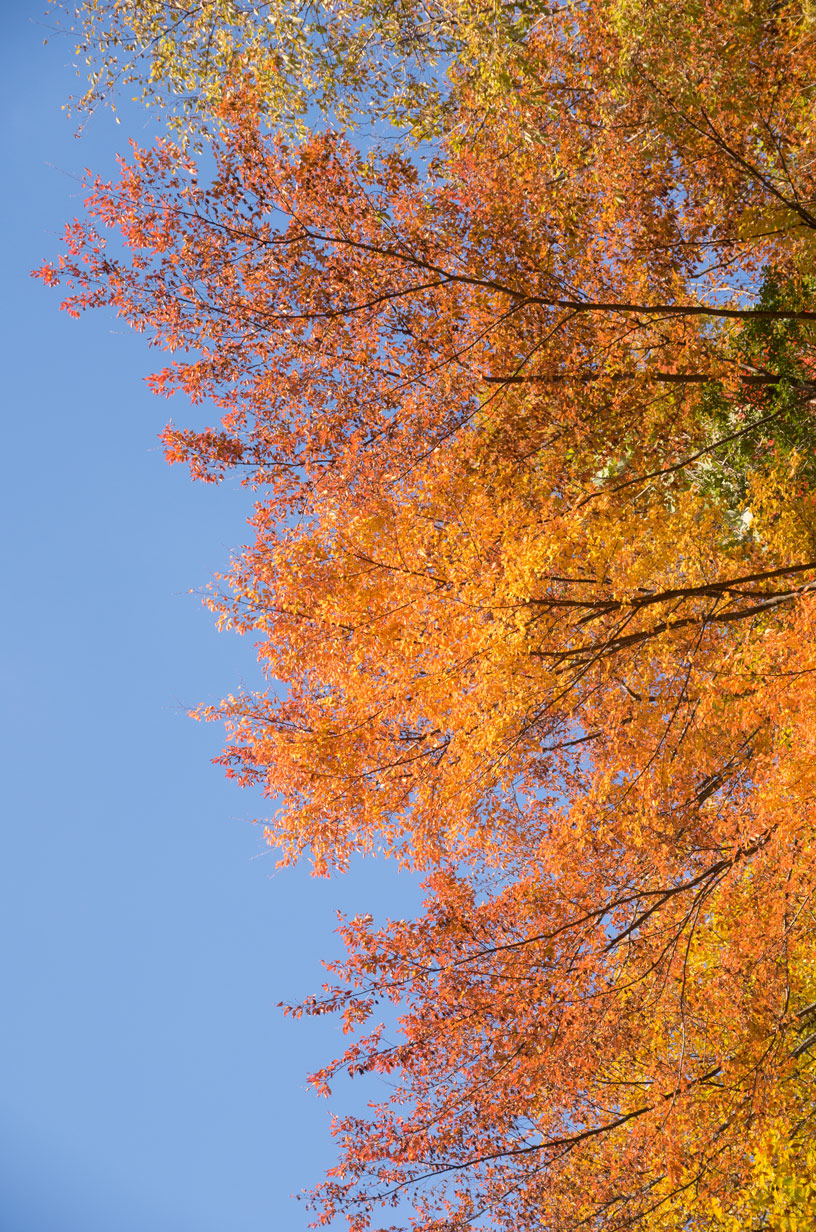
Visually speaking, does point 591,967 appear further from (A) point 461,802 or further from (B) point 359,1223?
(B) point 359,1223

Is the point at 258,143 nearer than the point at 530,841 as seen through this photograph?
Yes

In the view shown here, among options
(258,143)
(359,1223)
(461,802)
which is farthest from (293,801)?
(258,143)

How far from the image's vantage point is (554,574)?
7.47m

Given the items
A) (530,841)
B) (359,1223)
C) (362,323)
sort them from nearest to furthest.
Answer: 1. (362,323)
2. (359,1223)
3. (530,841)

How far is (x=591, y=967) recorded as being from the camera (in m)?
7.83

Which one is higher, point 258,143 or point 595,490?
point 258,143

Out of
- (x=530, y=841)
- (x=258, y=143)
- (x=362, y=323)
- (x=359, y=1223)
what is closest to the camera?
(x=258, y=143)

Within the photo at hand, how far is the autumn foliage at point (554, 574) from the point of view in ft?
21.4

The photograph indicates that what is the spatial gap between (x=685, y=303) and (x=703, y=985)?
6.11 m

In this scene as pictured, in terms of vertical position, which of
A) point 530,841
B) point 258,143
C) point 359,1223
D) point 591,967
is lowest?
point 359,1223

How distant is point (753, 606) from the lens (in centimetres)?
806

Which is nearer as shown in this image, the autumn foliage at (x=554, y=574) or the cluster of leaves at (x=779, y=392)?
the autumn foliage at (x=554, y=574)

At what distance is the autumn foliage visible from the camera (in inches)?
257

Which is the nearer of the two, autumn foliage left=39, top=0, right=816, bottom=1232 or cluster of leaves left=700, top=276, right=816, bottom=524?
autumn foliage left=39, top=0, right=816, bottom=1232
